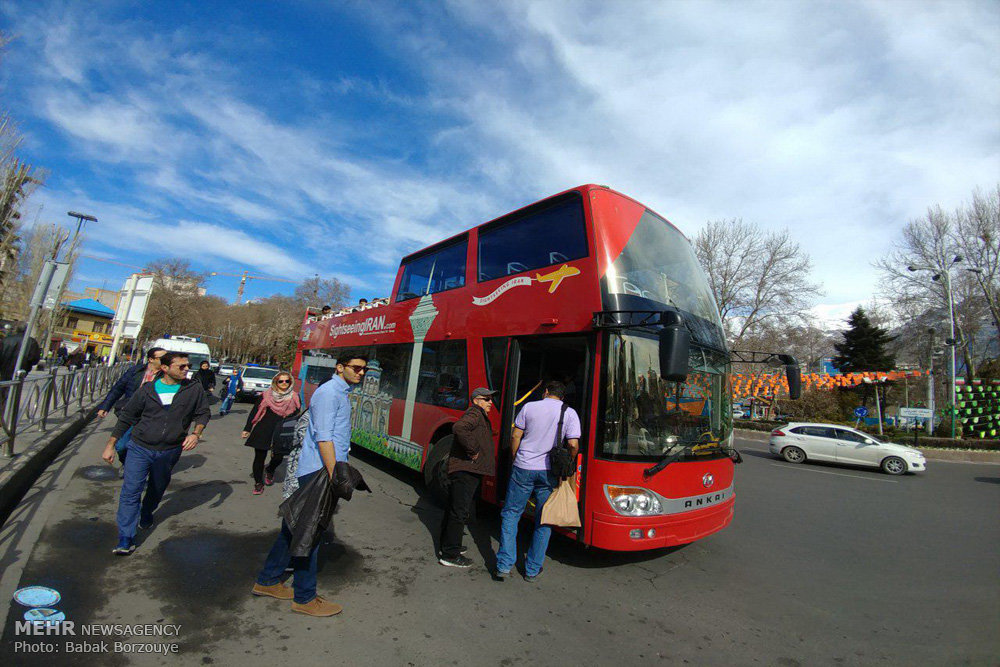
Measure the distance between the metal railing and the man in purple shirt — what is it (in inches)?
260

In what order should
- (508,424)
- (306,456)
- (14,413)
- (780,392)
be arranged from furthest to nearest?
(780,392) < (14,413) < (508,424) < (306,456)

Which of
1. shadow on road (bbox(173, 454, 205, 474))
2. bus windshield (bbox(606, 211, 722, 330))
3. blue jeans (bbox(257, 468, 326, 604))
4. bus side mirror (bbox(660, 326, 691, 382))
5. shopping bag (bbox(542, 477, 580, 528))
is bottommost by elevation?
shadow on road (bbox(173, 454, 205, 474))

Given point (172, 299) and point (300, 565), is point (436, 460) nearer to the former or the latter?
point (300, 565)

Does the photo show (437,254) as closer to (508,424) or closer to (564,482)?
(508,424)

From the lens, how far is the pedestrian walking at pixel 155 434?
406cm

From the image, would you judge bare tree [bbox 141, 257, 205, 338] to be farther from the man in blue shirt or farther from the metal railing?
the man in blue shirt

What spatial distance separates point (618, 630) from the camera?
356cm

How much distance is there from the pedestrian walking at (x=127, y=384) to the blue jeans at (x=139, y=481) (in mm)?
618

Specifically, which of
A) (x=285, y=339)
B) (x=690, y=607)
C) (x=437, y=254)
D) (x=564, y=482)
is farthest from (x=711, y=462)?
(x=285, y=339)

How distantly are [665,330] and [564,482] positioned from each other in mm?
1656

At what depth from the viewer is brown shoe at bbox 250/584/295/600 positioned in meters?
3.47

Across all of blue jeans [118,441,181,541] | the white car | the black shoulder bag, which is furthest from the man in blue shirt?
the white car

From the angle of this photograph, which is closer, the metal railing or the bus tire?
the bus tire

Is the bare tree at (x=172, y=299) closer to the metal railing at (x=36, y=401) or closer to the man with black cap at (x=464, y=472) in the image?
the metal railing at (x=36, y=401)
